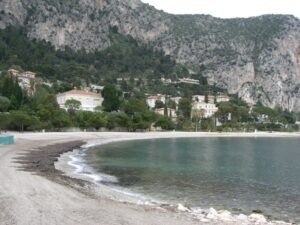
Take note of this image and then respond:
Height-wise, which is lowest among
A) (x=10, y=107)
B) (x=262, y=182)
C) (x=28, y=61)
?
(x=262, y=182)

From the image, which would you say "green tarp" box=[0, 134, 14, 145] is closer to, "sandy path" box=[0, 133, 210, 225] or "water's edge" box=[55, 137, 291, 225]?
"water's edge" box=[55, 137, 291, 225]

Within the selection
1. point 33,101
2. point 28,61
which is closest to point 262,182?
point 33,101

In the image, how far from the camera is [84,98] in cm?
14312

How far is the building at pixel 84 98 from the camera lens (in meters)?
140

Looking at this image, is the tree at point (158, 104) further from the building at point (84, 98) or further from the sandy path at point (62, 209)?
the sandy path at point (62, 209)

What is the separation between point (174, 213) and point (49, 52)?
186638 mm

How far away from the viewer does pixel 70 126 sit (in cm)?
9956

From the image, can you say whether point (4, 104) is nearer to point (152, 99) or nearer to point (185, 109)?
point (185, 109)

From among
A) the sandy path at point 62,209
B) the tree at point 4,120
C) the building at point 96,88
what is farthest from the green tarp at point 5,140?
the building at point 96,88

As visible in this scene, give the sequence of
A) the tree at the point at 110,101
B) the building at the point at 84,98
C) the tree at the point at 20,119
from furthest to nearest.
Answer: the building at the point at 84,98 < the tree at the point at 110,101 < the tree at the point at 20,119

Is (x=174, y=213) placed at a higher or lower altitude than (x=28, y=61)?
lower

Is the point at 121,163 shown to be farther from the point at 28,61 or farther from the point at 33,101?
the point at 28,61

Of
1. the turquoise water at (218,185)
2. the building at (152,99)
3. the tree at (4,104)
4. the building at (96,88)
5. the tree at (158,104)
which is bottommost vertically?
the turquoise water at (218,185)

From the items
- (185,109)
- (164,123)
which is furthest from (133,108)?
(185,109)
